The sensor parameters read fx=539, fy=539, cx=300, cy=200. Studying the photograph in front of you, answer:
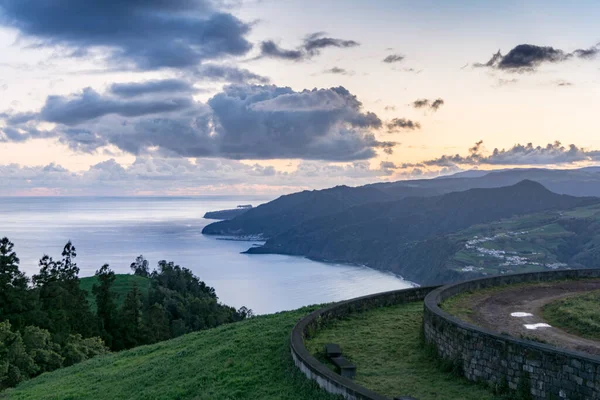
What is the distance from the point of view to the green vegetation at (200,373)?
1698 centimetres

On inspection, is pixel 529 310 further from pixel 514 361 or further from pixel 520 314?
pixel 514 361

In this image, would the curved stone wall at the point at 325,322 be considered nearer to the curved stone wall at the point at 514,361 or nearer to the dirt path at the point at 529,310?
the curved stone wall at the point at 514,361

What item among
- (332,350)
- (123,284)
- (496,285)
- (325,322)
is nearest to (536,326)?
(332,350)

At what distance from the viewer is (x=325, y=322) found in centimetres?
2302

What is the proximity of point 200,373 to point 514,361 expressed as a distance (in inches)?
446

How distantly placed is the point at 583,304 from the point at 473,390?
901cm

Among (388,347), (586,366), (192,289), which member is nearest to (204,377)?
(388,347)

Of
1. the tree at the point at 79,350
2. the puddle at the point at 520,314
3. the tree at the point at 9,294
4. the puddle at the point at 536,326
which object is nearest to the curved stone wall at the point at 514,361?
the puddle at the point at 536,326

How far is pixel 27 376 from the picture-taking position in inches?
1296

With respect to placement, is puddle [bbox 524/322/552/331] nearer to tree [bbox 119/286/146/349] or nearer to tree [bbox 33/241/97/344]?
tree [bbox 33/241/97/344]

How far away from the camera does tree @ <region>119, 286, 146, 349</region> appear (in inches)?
2391

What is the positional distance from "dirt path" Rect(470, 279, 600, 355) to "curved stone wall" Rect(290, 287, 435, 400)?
4.22 m

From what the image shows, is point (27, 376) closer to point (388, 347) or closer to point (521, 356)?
point (388, 347)

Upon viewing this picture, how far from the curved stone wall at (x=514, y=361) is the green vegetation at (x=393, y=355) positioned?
0.56 m
